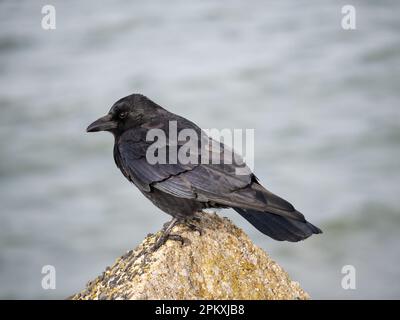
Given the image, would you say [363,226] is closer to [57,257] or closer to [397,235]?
[397,235]

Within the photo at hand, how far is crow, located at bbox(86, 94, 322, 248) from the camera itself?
6020 millimetres

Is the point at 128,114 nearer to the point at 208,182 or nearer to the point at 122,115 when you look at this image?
the point at 122,115

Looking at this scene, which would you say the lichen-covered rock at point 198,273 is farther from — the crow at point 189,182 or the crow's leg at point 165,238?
the crow at point 189,182

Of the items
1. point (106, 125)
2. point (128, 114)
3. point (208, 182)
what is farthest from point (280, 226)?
point (106, 125)

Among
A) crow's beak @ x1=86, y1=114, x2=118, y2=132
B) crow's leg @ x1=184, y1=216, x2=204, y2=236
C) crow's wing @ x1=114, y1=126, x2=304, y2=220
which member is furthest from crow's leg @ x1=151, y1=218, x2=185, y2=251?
crow's beak @ x1=86, y1=114, x2=118, y2=132

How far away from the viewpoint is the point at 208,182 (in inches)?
245

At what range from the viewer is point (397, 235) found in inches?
602

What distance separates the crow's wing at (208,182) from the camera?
6.01 metres

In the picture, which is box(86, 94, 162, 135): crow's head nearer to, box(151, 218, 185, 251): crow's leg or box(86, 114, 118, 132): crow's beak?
box(86, 114, 118, 132): crow's beak

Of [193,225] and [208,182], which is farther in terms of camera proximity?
[208,182]

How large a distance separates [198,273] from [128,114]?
1979 mm

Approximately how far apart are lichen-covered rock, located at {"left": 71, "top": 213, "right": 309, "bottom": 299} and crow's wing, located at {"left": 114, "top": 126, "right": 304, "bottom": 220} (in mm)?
270

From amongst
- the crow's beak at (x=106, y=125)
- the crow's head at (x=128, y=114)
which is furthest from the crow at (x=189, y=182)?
the crow's beak at (x=106, y=125)
